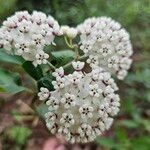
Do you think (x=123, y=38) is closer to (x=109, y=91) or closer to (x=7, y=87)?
(x=109, y=91)

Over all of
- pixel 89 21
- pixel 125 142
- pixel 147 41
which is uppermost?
pixel 89 21

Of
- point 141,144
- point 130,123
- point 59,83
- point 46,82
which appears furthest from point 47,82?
point 130,123

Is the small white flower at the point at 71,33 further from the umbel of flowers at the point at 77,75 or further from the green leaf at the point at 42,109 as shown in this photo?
the green leaf at the point at 42,109

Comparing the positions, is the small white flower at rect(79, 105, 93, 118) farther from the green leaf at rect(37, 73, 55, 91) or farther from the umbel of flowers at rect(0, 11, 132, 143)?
the green leaf at rect(37, 73, 55, 91)

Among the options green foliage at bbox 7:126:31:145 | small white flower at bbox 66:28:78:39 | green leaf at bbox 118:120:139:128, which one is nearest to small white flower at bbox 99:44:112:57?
small white flower at bbox 66:28:78:39

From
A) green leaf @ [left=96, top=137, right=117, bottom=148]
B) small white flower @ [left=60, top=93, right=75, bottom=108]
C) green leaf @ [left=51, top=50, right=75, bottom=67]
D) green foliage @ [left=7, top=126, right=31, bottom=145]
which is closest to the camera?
small white flower @ [left=60, top=93, right=75, bottom=108]

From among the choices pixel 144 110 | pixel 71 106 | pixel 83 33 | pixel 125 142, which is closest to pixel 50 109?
pixel 71 106
